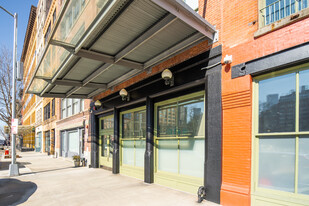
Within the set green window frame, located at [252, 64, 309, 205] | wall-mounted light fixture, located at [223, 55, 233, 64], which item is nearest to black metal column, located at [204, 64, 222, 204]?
wall-mounted light fixture, located at [223, 55, 233, 64]

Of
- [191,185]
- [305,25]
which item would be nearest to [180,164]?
[191,185]

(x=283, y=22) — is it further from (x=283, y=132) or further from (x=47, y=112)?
(x=47, y=112)

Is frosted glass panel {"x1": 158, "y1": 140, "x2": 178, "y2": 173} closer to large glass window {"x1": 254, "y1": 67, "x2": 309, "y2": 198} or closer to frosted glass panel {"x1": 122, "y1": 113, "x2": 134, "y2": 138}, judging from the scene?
frosted glass panel {"x1": 122, "y1": 113, "x2": 134, "y2": 138}

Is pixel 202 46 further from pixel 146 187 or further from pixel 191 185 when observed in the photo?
pixel 146 187

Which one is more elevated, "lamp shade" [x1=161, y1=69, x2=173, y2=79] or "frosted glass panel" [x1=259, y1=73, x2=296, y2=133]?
"lamp shade" [x1=161, y1=69, x2=173, y2=79]

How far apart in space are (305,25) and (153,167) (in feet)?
21.8

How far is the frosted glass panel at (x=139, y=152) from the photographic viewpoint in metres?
9.38

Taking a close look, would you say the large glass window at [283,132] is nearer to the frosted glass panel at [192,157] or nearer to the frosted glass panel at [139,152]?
the frosted glass panel at [192,157]

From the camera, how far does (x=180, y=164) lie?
24.1ft

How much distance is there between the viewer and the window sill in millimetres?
4348

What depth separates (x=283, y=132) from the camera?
4676 mm

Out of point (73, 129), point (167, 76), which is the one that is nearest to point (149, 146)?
point (167, 76)

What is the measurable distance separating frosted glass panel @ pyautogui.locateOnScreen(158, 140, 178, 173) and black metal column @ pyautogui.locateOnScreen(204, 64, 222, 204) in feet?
5.92

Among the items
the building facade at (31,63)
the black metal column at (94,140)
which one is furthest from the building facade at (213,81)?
the building facade at (31,63)
